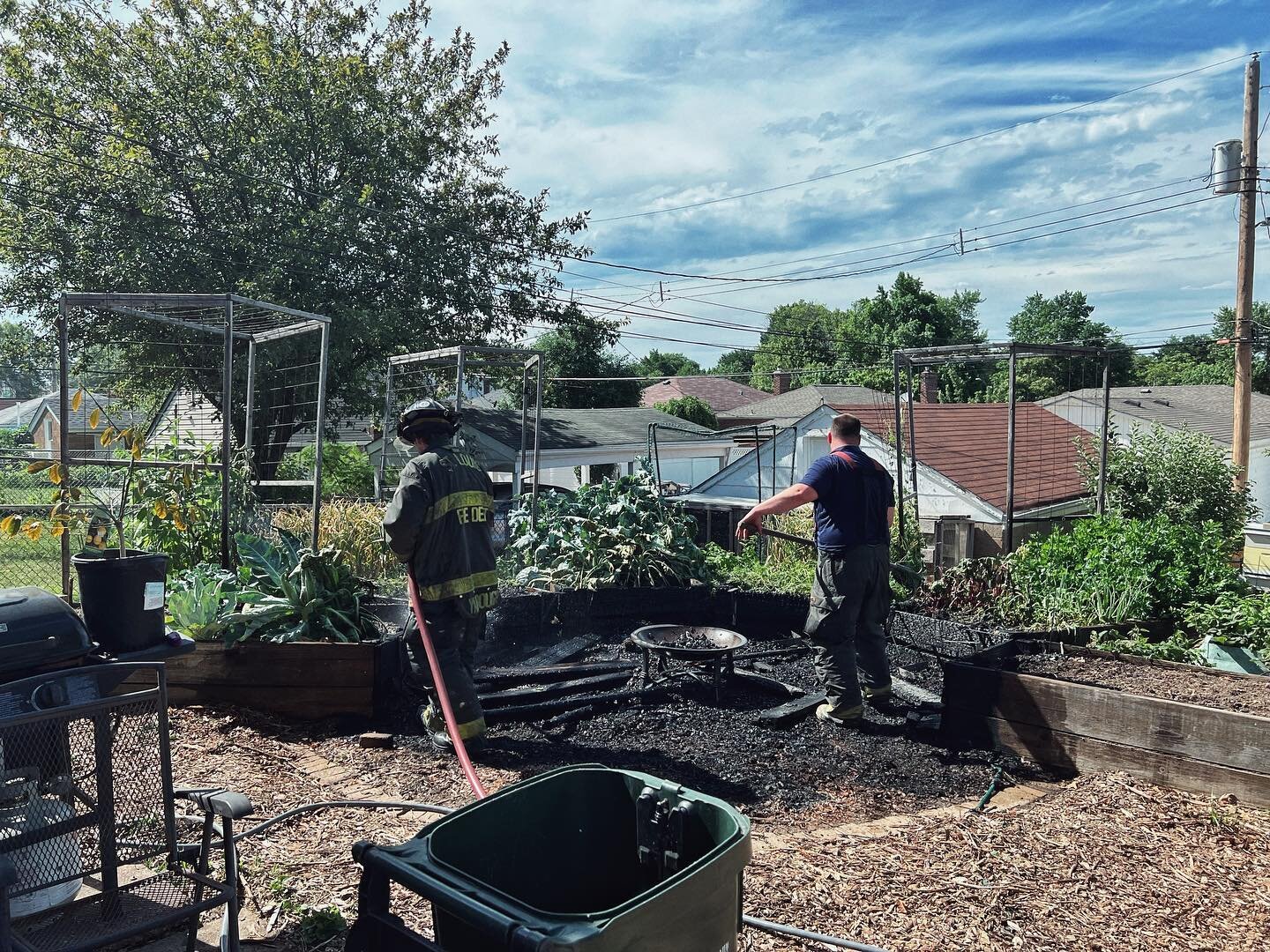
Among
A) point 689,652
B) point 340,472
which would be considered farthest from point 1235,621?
point 340,472

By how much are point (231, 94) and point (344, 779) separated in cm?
2082

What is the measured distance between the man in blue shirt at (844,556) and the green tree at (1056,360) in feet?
78.6

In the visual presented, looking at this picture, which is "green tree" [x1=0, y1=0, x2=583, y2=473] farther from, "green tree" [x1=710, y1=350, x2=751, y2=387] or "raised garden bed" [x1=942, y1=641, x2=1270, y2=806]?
"green tree" [x1=710, y1=350, x2=751, y2=387]

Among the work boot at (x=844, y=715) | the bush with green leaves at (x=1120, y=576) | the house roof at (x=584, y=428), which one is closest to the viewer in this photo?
the work boot at (x=844, y=715)

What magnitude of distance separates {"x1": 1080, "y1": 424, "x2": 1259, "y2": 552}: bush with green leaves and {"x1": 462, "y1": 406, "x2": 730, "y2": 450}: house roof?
9.69m

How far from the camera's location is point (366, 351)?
21.9 m

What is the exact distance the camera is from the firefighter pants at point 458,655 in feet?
16.0

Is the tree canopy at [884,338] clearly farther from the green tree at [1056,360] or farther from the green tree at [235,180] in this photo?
the green tree at [235,180]

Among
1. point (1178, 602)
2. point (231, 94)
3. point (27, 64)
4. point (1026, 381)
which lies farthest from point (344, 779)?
point (1026, 381)

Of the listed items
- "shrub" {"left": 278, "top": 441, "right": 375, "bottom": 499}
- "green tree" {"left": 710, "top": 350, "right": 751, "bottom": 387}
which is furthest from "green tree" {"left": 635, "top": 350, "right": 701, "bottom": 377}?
"shrub" {"left": 278, "top": 441, "right": 375, "bottom": 499}

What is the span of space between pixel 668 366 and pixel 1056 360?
37.3 meters

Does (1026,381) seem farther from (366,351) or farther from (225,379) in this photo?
(225,379)

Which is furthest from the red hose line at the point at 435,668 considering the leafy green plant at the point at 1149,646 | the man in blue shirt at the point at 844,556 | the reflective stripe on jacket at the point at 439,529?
the leafy green plant at the point at 1149,646

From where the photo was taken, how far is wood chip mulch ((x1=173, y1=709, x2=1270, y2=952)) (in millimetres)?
3004
